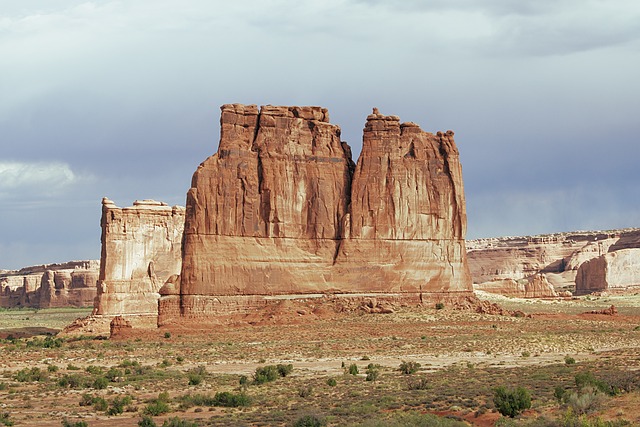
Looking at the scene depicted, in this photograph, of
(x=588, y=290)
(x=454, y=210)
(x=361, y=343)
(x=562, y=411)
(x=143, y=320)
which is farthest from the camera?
(x=588, y=290)

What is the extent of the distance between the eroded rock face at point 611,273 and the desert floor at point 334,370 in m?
53.0

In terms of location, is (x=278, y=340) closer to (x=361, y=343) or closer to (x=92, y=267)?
(x=361, y=343)

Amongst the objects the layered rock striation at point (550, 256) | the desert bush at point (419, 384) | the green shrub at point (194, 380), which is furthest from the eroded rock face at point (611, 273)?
the desert bush at point (419, 384)

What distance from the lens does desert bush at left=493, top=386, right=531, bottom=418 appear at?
84.6 ft

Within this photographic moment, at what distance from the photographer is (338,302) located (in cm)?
6100

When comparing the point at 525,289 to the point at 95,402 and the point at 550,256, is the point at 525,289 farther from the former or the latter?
the point at 95,402

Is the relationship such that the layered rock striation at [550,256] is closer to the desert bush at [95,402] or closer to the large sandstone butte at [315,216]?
the large sandstone butte at [315,216]

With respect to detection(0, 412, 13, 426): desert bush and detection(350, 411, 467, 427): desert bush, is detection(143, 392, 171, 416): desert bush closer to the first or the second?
detection(0, 412, 13, 426): desert bush

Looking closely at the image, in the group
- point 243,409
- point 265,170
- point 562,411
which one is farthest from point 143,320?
point 562,411

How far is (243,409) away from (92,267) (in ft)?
391

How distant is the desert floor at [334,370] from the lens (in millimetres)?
27641

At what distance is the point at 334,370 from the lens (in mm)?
41219

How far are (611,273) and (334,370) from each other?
80.7 metres

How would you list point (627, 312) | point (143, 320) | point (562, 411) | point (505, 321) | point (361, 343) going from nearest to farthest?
1. point (562, 411)
2. point (361, 343)
3. point (505, 321)
4. point (143, 320)
5. point (627, 312)
